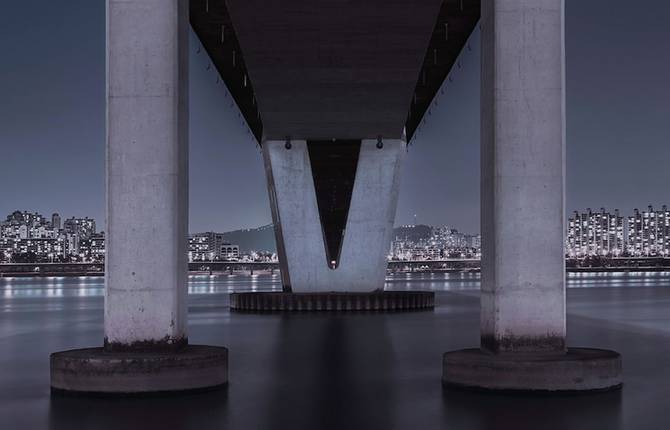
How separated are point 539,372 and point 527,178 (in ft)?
11.9

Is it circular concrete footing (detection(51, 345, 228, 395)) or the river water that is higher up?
circular concrete footing (detection(51, 345, 228, 395))

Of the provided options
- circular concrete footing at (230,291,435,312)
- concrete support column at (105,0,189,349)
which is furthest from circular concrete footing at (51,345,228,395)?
circular concrete footing at (230,291,435,312)

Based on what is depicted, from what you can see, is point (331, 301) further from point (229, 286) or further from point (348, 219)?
point (229, 286)

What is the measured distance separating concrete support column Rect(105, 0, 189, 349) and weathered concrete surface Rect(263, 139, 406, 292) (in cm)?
2810

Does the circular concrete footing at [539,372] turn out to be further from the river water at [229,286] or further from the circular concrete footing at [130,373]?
the river water at [229,286]

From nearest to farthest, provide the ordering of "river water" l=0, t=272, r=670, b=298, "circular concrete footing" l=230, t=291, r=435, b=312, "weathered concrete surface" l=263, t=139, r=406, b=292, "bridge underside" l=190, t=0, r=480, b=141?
1. "bridge underside" l=190, t=0, r=480, b=141
2. "circular concrete footing" l=230, t=291, r=435, b=312
3. "weathered concrete surface" l=263, t=139, r=406, b=292
4. "river water" l=0, t=272, r=670, b=298

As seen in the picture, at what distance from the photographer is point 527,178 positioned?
58.1 feet

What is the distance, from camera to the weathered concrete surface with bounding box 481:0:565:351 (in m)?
17.7

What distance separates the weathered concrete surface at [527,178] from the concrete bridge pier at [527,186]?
2cm

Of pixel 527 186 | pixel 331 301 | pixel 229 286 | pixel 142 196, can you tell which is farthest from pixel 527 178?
pixel 229 286

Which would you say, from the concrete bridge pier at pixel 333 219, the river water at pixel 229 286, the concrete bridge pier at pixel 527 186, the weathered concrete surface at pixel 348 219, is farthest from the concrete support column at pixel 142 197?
the river water at pixel 229 286

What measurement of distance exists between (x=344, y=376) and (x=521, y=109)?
22.8ft

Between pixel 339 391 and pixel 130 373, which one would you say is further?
pixel 339 391

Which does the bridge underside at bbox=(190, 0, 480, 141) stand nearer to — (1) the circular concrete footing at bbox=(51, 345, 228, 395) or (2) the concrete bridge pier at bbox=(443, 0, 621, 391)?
(2) the concrete bridge pier at bbox=(443, 0, 621, 391)
